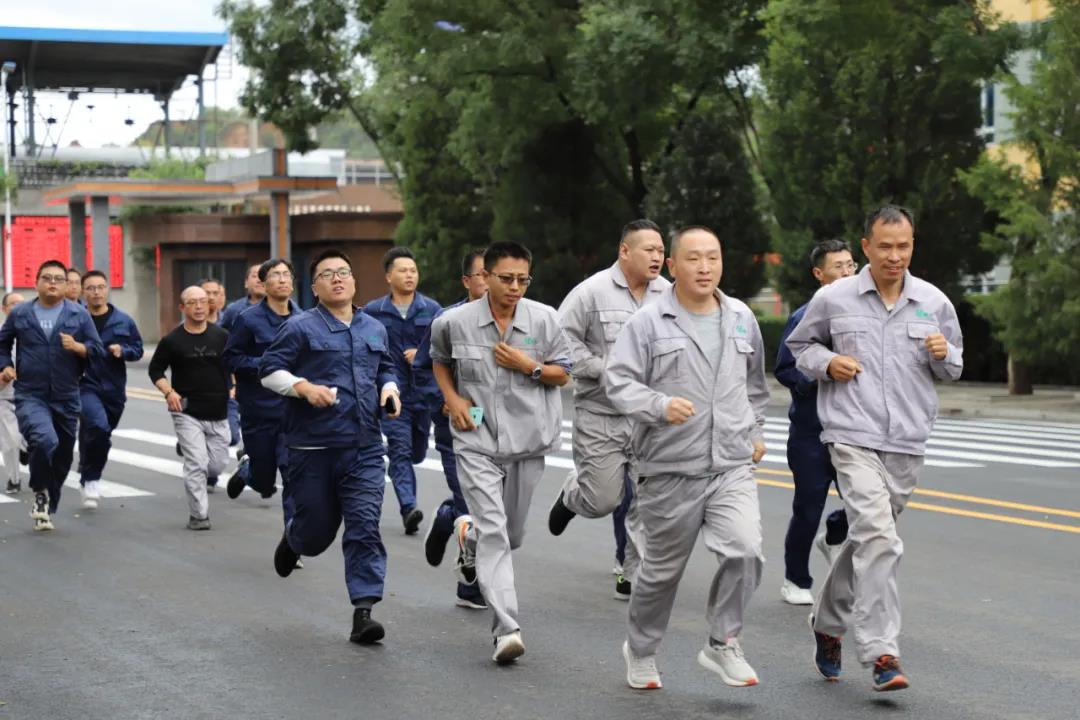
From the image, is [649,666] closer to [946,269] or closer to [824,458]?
[824,458]

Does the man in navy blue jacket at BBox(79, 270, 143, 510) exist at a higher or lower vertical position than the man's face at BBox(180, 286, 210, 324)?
lower

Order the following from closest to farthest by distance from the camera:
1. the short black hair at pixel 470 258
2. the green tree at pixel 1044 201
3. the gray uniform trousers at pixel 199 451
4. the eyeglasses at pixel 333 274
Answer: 1. the eyeglasses at pixel 333 274
2. the short black hair at pixel 470 258
3. the gray uniform trousers at pixel 199 451
4. the green tree at pixel 1044 201

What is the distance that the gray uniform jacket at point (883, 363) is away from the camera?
6688 millimetres

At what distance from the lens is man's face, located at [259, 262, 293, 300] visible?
1101 centimetres

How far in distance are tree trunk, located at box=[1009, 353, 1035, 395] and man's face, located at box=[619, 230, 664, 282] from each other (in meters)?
19.8

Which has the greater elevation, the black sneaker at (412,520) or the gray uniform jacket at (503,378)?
the gray uniform jacket at (503,378)

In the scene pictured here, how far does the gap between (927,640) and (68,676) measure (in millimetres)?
3843

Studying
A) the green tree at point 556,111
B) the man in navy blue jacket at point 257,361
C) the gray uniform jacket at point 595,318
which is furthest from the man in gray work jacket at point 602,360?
the green tree at point 556,111

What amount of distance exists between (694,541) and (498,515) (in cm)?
125

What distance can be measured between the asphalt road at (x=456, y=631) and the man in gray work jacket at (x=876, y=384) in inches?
19.8

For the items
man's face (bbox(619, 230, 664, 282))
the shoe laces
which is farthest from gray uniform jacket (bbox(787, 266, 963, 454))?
man's face (bbox(619, 230, 664, 282))

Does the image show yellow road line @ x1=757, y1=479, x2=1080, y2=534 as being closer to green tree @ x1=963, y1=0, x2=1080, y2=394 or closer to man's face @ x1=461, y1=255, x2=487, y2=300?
man's face @ x1=461, y1=255, x2=487, y2=300

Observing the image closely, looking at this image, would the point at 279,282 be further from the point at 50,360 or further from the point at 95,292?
the point at 95,292

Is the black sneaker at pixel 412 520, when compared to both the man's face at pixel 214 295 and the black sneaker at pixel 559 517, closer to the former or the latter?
the black sneaker at pixel 559 517
